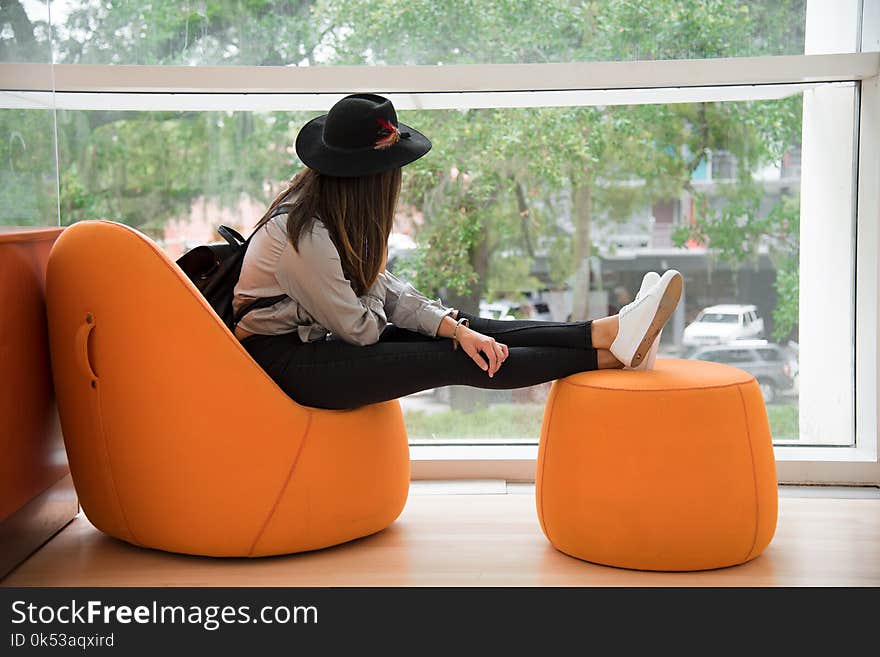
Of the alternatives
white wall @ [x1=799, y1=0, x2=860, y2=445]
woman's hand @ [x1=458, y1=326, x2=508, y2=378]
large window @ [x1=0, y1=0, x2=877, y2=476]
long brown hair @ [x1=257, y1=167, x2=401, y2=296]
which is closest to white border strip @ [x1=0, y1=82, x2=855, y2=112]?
large window @ [x1=0, y1=0, x2=877, y2=476]

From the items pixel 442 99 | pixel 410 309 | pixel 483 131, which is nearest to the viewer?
pixel 410 309

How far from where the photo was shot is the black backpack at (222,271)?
253 centimetres

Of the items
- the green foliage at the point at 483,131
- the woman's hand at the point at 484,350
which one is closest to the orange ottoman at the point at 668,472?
the woman's hand at the point at 484,350

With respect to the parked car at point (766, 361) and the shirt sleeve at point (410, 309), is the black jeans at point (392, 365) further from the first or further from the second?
the parked car at point (766, 361)

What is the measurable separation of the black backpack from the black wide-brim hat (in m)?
0.16

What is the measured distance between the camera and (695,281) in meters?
3.48

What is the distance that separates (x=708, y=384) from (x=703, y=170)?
52.6 inches

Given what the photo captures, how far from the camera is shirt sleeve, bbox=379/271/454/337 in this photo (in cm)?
264

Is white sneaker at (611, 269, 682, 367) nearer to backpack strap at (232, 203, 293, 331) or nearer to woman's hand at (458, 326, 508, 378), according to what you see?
woman's hand at (458, 326, 508, 378)

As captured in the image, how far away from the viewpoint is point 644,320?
8.11 ft

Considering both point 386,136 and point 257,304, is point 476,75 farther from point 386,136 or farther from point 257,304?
point 257,304

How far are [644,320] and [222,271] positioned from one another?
1.08 meters

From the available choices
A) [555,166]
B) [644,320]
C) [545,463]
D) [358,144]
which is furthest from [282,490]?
[555,166]
